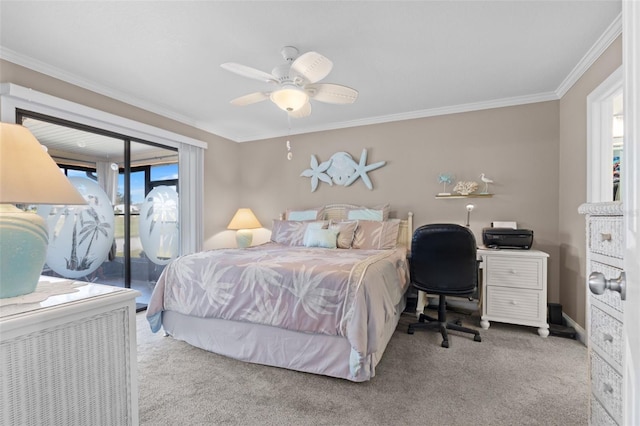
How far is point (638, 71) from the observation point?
48cm

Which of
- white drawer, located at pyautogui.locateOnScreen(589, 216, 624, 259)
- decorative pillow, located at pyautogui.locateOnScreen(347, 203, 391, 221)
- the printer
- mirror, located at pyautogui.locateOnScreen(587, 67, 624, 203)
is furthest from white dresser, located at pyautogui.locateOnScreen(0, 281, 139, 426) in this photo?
mirror, located at pyautogui.locateOnScreen(587, 67, 624, 203)

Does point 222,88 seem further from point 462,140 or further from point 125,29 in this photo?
point 462,140

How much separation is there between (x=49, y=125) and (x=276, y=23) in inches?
94.4

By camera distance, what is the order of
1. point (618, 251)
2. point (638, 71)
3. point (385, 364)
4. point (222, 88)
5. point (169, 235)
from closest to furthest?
point (638, 71), point (618, 251), point (385, 364), point (222, 88), point (169, 235)

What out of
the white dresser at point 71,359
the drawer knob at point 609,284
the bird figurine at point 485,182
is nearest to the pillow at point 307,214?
the bird figurine at point 485,182

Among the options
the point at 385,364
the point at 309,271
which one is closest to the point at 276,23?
the point at 309,271

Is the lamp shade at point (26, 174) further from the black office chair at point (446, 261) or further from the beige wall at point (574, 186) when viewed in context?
the beige wall at point (574, 186)

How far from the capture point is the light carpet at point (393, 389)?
1591 mm

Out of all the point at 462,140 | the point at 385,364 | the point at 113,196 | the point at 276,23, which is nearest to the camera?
the point at 276,23

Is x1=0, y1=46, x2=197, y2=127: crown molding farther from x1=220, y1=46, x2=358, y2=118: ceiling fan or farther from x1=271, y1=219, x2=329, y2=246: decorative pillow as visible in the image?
x1=271, y1=219, x2=329, y2=246: decorative pillow

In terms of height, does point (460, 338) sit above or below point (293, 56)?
below

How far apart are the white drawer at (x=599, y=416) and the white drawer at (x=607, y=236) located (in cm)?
54

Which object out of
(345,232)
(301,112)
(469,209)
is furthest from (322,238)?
(469,209)

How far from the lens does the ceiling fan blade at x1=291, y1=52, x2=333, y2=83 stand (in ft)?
6.23
